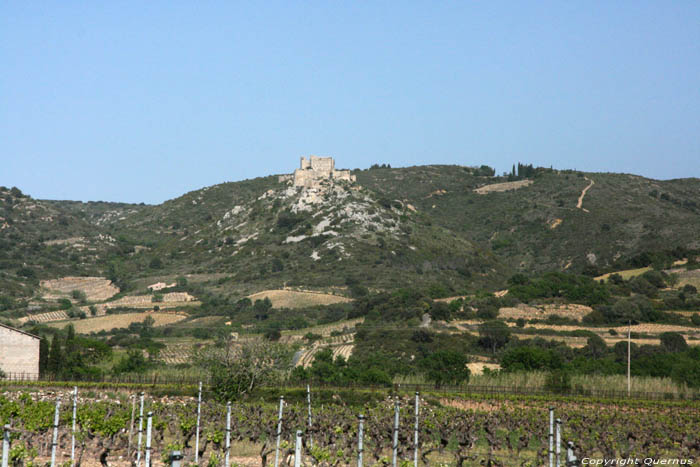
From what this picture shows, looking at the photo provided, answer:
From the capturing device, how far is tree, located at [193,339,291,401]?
49.8 meters

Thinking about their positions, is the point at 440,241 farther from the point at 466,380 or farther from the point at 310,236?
the point at 466,380

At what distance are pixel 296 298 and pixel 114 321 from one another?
886 inches

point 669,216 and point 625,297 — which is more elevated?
point 669,216

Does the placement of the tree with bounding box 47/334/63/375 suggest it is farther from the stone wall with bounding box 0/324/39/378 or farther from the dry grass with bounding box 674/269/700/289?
the dry grass with bounding box 674/269/700/289

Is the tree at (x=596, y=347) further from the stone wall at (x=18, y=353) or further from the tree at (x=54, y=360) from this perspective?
the stone wall at (x=18, y=353)

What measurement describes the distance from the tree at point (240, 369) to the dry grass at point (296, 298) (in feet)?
166

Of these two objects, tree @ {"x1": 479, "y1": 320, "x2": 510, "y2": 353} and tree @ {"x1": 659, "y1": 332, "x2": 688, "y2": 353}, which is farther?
tree @ {"x1": 479, "y1": 320, "x2": 510, "y2": 353}

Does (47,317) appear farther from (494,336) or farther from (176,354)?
(494,336)

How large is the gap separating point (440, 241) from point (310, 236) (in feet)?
68.3

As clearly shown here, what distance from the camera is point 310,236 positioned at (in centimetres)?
13912

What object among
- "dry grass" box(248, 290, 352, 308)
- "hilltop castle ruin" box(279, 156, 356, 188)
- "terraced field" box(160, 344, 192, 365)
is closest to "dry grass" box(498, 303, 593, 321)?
"dry grass" box(248, 290, 352, 308)

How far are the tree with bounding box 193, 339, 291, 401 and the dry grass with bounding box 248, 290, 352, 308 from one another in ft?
166

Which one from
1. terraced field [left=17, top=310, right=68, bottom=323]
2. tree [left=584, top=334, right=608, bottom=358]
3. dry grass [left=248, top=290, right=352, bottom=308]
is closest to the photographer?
tree [left=584, top=334, right=608, bottom=358]

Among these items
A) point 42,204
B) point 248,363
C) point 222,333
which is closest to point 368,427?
point 248,363
